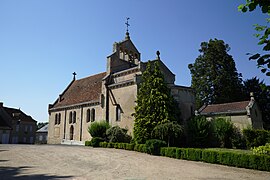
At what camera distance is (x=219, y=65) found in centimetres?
4303

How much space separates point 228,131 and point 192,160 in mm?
10199

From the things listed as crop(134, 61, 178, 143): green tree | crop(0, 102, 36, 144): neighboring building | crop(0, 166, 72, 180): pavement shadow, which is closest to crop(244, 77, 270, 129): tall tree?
crop(134, 61, 178, 143): green tree

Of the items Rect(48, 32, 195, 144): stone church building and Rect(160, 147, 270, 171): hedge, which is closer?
Rect(160, 147, 270, 171): hedge

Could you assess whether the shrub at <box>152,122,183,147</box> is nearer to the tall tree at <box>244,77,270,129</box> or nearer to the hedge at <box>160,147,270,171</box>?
the hedge at <box>160,147,270,171</box>

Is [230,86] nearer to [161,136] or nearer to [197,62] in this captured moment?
[197,62]

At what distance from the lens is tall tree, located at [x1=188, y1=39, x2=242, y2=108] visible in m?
41.4

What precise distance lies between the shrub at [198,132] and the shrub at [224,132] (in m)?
1.36

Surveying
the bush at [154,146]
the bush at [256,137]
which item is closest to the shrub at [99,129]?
the bush at [154,146]

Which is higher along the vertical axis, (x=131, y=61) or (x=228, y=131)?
(x=131, y=61)

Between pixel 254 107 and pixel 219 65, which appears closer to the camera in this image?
pixel 254 107

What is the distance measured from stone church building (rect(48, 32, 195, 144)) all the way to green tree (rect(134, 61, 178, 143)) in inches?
138

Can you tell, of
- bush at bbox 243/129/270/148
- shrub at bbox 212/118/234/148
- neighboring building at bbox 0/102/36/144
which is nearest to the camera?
bush at bbox 243/129/270/148

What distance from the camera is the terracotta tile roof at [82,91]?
35.4 meters

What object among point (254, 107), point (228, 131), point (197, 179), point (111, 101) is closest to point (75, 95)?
point (111, 101)
